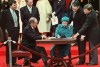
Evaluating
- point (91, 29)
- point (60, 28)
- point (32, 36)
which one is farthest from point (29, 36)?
point (91, 29)

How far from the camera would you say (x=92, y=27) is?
1091 cm

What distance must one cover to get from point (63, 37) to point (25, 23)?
4.85 feet

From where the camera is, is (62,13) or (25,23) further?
(62,13)

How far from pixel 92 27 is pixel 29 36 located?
162cm

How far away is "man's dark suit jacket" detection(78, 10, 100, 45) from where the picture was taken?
10773 mm

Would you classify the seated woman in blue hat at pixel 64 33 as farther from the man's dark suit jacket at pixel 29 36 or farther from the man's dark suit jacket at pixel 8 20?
the man's dark suit jacket at pixel 8 20

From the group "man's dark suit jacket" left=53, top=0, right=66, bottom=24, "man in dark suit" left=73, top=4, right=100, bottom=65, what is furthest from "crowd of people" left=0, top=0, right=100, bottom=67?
"man's dark suit jacket" left=53, top=0, right=66, bottom=24

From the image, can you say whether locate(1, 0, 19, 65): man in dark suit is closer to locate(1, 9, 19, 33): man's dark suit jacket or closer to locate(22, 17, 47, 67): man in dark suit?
locate(1, 9, 19, 33): man's dark suit jacket

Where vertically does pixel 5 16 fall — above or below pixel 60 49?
above

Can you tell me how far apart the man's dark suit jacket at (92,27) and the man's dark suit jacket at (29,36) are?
1220 mm

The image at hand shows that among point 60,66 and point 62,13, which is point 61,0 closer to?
point 62,13

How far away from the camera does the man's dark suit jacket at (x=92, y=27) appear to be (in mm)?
10773

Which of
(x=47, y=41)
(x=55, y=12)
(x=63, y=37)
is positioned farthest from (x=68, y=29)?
(x=55, y=12)

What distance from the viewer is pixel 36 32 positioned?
10742 millimetres
